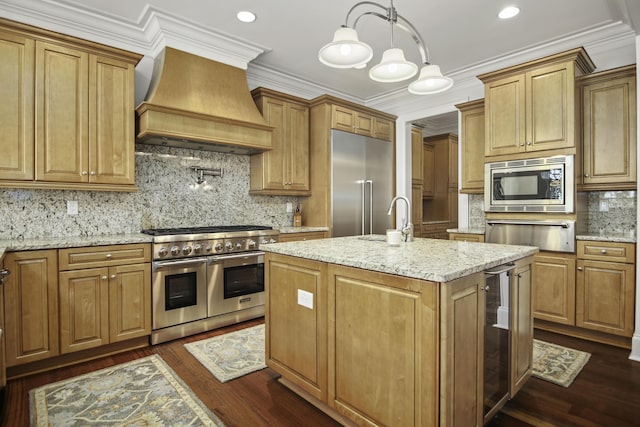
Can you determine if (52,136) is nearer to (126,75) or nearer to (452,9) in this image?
(126,75)

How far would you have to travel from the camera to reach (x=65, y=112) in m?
2.82

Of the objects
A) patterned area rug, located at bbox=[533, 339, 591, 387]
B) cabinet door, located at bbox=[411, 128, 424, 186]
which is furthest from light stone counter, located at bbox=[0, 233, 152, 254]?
cabinet door, located at bbox=[411, 128, 424, 186]

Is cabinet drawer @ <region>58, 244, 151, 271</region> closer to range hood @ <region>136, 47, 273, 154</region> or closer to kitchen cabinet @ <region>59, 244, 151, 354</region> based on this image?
kitchen cabinet @ <region>59, 244, 151, 354</region>

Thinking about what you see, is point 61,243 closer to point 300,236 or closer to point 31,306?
point 31,306

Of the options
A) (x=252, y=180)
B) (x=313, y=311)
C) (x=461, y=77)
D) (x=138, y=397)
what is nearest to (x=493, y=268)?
(x=313, y=311)

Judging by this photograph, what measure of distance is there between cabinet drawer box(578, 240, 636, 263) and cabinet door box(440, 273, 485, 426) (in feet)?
7.12

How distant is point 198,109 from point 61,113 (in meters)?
1.09

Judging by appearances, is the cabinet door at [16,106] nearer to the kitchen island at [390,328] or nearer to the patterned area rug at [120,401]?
the patterned area rug at [120,401]

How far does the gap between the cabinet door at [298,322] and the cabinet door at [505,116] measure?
106 inches

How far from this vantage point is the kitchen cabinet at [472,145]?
4.23 m

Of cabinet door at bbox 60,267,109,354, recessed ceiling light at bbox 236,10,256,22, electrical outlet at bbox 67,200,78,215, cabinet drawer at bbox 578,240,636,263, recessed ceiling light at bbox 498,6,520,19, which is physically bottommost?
cabinet door at bbox 60,267,109,354

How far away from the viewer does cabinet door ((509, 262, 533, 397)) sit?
1.97m

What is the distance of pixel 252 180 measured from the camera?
437 cm

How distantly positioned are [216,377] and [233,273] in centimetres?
124
